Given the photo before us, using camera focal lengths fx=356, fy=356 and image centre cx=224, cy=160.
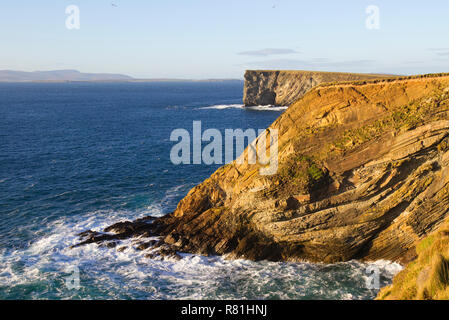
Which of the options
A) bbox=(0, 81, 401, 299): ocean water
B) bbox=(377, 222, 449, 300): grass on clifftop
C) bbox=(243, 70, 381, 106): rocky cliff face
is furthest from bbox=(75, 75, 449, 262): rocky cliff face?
bbox=(243, 70, 381, 106): rocky cliff face

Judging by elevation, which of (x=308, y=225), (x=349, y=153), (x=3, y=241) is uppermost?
(x=349, y=153)

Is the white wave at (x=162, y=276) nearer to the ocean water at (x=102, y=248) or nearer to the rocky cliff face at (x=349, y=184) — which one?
the ocean water at (x=102, y=248)

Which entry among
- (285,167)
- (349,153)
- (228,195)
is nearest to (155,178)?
(228,195)

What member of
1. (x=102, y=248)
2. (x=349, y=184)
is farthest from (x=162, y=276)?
(x=349, y=184)

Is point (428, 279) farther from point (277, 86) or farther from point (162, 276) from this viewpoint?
point (277, 86)
